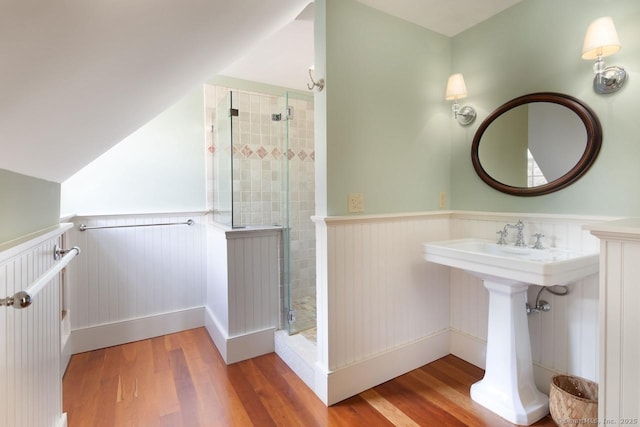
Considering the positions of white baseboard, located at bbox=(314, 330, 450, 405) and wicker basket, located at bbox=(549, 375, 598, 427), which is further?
white baseboard, located at bbox=(314, 330, 450, 405)

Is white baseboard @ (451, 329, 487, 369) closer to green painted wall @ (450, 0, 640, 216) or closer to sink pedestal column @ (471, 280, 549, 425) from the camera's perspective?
sink pedestal column @ (471, 280, 549, 425)

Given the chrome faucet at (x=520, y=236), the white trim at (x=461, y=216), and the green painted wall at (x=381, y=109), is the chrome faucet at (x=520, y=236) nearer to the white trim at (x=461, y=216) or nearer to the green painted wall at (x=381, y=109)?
the white trim at (x=461, y=216)

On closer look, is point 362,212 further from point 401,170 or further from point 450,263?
point 450,263

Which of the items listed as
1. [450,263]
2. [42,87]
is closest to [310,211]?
Answer: [450,263]

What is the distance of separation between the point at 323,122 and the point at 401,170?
649 mm

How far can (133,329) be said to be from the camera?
8.55 ft

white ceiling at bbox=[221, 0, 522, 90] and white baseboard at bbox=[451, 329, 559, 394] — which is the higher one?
white ceiling at bbox=[221, 0, 522, 90]

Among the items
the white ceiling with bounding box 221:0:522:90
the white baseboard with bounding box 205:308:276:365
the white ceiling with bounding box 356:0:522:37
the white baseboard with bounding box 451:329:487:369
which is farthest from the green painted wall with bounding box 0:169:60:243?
the white baseboard with bounding box 451:329:487:369

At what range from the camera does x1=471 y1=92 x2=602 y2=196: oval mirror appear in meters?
1.70

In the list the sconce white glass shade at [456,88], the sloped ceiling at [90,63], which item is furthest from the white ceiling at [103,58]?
the sconce white glass shade at [456,88]

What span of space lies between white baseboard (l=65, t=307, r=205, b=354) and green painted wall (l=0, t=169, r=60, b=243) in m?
1.53

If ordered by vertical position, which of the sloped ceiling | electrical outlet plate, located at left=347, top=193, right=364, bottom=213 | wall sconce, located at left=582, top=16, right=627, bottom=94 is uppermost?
wall sconce, located at left=582, top=16, right=627, bottom=94

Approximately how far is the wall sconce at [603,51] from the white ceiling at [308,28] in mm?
607

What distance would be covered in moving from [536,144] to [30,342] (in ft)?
8.37
